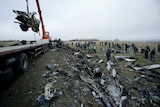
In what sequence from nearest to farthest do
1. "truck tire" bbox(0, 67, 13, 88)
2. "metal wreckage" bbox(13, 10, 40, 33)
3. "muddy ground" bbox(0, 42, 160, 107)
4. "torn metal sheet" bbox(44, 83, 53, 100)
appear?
"truck tire" bbox(0, 67, 13, 88), "muddy ground" bbox(0, 42, 160, 107), "torn metal sheet" bbox(44, 83, 53, 100), "metal wreckage" bbox(13, 10, 40, 33)

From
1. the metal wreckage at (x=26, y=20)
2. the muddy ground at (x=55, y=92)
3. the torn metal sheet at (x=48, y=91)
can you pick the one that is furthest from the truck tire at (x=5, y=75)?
the metal wreckage at (x=26, y=20)

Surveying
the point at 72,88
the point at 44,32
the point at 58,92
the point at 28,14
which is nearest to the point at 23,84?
the point at 58,92

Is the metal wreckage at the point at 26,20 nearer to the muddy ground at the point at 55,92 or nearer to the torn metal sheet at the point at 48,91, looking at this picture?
the muddy ground at the point at 55,92

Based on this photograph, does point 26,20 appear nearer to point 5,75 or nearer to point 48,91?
point 5,75

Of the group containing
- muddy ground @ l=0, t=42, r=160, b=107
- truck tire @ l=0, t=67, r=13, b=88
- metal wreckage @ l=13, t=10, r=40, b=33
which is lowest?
muddy ground @ l=0, t=42, r=160, b=107

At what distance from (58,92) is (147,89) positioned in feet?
19.6

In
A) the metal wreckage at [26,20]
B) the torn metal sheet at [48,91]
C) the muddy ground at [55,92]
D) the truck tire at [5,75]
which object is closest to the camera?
the truck tire at [5,75]

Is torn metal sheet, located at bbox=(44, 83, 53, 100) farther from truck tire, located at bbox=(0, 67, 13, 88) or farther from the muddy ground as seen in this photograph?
truck tire, located at bbox=(0, 67, 13, 88)

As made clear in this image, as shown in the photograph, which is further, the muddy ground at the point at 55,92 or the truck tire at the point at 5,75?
the muddy ground at the point at 55,92

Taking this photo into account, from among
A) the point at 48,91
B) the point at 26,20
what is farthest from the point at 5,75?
the point at 26,20

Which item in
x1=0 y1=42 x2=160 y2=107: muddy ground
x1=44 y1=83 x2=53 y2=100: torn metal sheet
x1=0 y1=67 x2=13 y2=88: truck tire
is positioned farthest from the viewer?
x1=44 y1=83 x2=53 y2=100: torn metal sheet

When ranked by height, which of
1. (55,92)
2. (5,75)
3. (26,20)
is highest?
(26,20)

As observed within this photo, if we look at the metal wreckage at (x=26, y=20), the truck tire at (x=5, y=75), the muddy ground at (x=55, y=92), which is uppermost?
the metal wreckage at (x=26, y=20)

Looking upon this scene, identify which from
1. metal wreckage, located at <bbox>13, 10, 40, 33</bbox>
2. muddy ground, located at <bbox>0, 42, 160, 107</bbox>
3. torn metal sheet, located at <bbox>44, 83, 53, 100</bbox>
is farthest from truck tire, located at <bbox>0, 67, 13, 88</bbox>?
metal wreckage, located at <bbox>13, 10, 40, 33</bbox>
